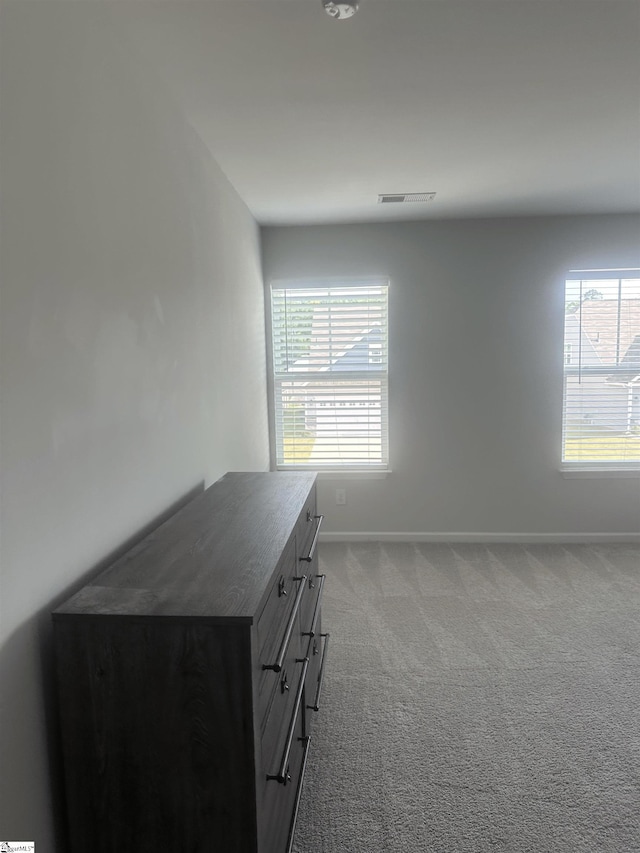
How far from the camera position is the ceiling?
1.65 meters

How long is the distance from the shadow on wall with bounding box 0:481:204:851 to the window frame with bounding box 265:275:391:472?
9.91ft

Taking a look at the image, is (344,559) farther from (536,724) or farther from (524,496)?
(536,724)

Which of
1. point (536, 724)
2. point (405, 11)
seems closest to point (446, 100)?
point (405, 11)

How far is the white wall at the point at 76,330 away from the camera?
112 centimetres

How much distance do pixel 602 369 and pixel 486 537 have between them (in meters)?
1.51

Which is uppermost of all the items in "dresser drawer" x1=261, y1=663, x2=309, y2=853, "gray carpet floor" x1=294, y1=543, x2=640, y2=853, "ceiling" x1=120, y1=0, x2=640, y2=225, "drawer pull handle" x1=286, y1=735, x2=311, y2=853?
"ceiling" x1=120, y1=0, x2=640, y2=225

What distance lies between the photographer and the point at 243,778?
114 centimetres

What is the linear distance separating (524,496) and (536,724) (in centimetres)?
224

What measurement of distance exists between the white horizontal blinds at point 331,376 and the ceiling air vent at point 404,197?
74 centimetres

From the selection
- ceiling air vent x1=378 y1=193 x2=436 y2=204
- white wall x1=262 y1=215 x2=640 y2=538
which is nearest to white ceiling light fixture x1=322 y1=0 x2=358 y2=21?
ceiling air vent x1=378 y1=193 x2=436 y2=204

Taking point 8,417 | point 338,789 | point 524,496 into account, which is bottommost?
point 338,789

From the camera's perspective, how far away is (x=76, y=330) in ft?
4.50

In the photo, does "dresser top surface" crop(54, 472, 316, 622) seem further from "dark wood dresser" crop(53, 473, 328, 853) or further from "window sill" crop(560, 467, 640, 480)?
"window sill" crop(560, 467, 640, 480)

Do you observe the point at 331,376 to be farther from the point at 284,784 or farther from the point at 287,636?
the point at 284,784
